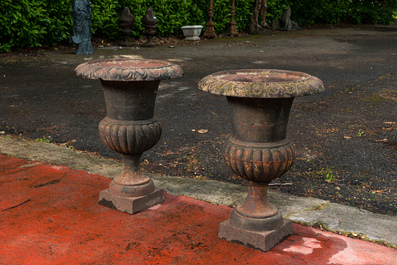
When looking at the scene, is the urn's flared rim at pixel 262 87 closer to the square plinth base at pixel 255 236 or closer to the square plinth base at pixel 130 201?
the square plinth base at pixel 255 236

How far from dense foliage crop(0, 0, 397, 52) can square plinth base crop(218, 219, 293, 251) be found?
880 centimetres

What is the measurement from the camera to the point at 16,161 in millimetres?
3803

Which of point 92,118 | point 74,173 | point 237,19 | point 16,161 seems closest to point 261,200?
point 74,173

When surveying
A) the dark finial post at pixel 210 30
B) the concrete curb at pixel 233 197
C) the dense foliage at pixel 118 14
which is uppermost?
the dense foliage at pixel 118 14

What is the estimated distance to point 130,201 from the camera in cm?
297

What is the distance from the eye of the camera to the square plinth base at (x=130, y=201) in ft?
9.78

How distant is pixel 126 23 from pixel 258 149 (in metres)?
10.2

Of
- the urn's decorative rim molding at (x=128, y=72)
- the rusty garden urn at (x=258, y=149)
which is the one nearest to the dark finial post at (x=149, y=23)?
the urn's decorative rim molding at (x=128, y=72)

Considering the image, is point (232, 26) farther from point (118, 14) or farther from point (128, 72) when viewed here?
point (128, 72)

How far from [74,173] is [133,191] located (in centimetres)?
79

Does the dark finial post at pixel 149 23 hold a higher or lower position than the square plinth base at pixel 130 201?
higher

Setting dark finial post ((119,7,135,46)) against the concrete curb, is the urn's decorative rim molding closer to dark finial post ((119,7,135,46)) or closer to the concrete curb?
the concrete curb

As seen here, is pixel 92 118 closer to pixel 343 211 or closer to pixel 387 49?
pixel 343 211

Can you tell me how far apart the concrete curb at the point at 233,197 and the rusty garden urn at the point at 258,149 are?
0.31 m
